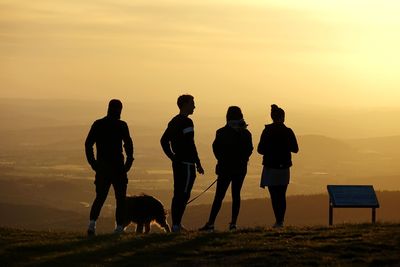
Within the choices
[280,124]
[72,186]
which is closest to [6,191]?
[72,186]

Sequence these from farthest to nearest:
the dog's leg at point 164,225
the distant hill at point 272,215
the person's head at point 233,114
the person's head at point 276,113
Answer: the distant hill at point 272,215 → the dog's leg at point 164,225 → the person's head at point 276,113 → the person's head at point 233,114

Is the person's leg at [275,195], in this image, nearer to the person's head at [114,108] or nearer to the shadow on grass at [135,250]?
the shadow on grass at [135,250]

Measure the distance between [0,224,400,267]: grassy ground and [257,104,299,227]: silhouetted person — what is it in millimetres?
1179

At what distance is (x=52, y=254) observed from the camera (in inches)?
668

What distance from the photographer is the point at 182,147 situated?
19141mm

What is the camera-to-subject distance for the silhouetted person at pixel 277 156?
20297 mm

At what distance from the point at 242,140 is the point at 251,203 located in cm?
8408

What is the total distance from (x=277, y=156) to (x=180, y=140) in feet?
7.73

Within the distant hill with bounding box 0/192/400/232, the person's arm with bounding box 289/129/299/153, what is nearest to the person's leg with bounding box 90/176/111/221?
the person's arm with bounding box 289/129/299/153

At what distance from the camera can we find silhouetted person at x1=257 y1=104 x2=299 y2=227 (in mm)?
20297

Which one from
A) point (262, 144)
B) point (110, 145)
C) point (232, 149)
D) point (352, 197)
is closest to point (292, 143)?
point (262, 144)

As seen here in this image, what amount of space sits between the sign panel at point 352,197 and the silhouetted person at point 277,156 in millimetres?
1505

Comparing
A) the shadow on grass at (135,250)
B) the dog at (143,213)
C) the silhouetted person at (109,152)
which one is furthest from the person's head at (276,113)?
the dog at (143,213)

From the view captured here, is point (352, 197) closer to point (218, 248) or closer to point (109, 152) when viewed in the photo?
→ point (218, 248)
